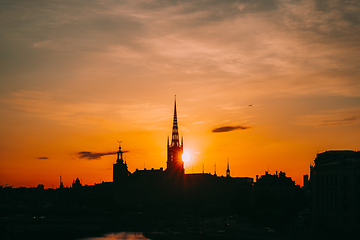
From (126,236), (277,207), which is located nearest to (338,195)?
(277,207)

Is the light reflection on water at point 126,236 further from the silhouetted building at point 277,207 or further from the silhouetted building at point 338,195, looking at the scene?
the silhouetted building at point 338,195

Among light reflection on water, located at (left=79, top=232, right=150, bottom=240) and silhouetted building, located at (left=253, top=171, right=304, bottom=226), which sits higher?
silhouetted building, located at (left=253, top=171, right=304, bottom=226)

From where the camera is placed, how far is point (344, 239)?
320ft

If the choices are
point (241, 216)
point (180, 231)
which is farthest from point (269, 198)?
point (180, 231)

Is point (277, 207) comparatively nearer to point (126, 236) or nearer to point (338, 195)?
point (126, 236)

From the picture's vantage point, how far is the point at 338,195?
107562mm

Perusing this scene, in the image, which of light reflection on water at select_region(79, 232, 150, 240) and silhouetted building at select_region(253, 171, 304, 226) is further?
light reflection on water at select_region(79, 232, 150, 240)

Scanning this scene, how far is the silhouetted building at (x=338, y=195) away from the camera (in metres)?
103

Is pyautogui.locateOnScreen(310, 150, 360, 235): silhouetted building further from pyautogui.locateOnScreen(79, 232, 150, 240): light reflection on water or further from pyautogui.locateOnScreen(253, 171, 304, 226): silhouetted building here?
pyautogui.locateOnScreen(79, 232, 150, 240): light reflection on water

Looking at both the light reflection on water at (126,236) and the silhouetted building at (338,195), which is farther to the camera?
the light reflection on water at (126,236)

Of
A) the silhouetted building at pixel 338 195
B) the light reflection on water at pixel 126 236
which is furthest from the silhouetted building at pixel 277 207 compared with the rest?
the light reflection on water at pixel 126 236

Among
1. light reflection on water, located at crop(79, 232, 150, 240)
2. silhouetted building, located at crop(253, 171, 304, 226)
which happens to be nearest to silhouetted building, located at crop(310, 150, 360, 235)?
silhouetted building, located at crop(253, 171, 304, 226)

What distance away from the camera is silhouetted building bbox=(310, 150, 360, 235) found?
10288 cm

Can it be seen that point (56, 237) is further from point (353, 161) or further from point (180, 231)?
point (353, 161)
